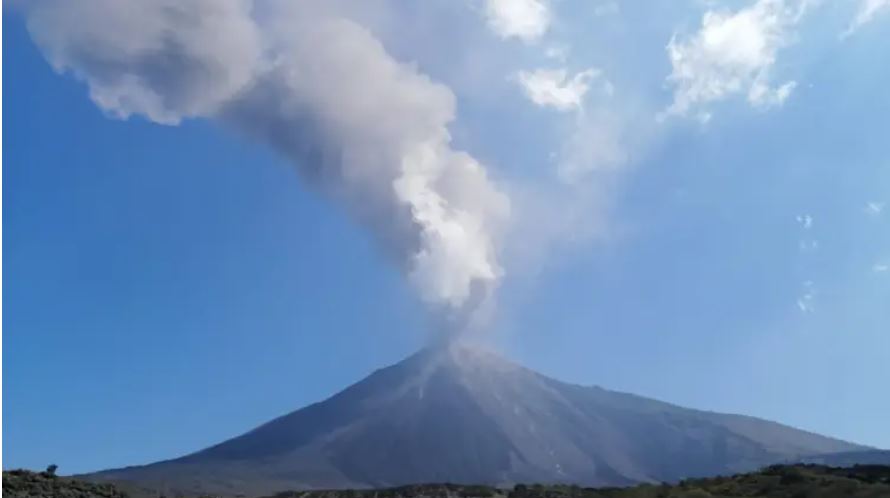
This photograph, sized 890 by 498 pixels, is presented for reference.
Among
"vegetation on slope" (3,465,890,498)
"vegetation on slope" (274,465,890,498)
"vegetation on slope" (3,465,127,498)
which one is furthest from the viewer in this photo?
"vegetation on slope" (3,465,127,498)

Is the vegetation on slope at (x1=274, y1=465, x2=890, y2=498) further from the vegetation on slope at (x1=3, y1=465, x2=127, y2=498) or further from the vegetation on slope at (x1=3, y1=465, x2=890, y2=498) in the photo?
the vegetation on slope at (x1=3, y1=465, x2=127, y2=498)

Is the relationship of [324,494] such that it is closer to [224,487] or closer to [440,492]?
[440,492]

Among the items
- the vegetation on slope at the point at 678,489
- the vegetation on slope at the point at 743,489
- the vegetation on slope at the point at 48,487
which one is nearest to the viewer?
the vegetation on slope at the point at 743,489

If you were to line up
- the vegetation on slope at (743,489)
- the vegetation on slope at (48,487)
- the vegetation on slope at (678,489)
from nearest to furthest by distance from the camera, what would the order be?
the vegetation on slope at (743,489), the vegetation on slope at (678,489), the vegetation on slope at (48,487)

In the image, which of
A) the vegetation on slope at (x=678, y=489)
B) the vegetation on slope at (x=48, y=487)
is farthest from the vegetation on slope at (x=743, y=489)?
the vegetation on slope at (x=48, y=487)

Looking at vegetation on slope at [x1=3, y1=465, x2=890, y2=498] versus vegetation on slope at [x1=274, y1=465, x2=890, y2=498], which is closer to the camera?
vegetation on slope at [x1=274, y1=465, x2=890, y2=498]

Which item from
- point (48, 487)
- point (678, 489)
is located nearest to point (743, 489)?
point (678, 489)

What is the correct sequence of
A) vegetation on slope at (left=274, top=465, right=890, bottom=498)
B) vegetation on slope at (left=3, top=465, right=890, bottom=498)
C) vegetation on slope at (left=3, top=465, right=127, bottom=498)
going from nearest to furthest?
1. vegetation on slope at (left=274, top=465, right=890, bottom=498)
2. vegetation on slope at (left=3, top=465, right=890, bottom=498)
3. vegetation on slope at (left=3, top=465, right=127, bottom=498)

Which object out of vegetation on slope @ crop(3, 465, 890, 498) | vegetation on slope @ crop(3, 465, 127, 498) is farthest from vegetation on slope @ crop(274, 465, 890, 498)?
vegetation on slope @ crop(3, 465, 127, 498)

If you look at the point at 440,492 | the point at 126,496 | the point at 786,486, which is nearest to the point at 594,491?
the point at 440,492

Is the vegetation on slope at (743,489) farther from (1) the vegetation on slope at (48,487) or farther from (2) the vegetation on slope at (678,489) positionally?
(1) the vegetation on slope at (48,487)

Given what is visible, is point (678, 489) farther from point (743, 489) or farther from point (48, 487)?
point (48, 487)
